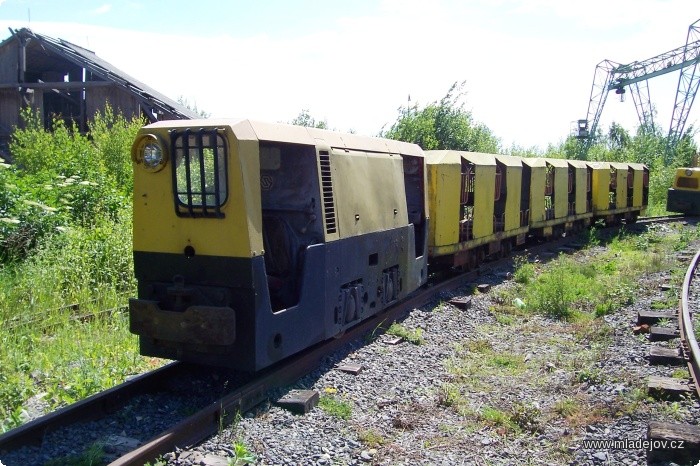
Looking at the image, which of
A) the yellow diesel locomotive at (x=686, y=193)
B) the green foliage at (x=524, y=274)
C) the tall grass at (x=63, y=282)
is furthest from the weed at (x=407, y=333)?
the yellow diesel locomotive at (x=686, y=193)

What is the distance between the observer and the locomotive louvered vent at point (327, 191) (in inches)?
257

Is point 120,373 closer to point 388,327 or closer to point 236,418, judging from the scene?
point 236,418

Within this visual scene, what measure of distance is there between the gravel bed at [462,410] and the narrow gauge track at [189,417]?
118 mm

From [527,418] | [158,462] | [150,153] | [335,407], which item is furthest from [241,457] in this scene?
[150,153]

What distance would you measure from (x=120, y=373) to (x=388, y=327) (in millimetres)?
3572

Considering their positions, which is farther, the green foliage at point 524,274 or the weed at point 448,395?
the green foliage at point 524,274

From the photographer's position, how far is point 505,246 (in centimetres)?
1475

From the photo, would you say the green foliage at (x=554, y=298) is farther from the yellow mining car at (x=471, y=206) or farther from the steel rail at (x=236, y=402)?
the steel rail at (x=236, y=402)

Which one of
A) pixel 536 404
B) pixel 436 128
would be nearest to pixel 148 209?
pixel 536 404

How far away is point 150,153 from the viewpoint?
5.51 meters

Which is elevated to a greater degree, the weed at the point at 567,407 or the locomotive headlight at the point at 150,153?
the locomotive headlight at the point at 150,153

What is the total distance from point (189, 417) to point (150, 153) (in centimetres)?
226

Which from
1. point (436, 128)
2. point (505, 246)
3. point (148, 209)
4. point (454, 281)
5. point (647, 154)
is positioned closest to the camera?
point (148, 209)

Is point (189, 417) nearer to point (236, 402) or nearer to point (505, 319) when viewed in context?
point (236, 402)
